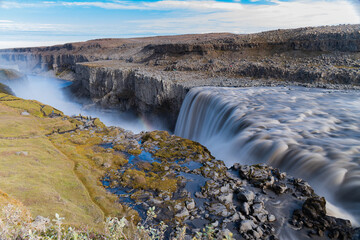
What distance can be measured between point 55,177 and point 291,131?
52.7 feet

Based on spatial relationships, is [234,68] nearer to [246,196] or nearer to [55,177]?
[246,196]

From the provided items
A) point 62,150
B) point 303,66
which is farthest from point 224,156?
point 303,66

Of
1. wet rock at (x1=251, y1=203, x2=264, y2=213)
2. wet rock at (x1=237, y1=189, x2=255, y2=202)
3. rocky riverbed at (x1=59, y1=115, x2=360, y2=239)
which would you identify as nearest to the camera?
rocky riverbed at (x1=59, y1=115, x2=360, y2=239)

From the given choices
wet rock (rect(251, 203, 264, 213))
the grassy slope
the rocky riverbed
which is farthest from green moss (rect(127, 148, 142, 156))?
wet rock (rect(251, 203, 264, 213))

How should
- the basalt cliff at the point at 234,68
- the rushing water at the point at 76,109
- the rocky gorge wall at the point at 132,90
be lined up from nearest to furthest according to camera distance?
the basalt cliff at the point at 234,68 → the rocky gorge wall at the point at 132,90 → the rushing water at the point at 76,109

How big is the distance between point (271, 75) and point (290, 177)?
1155 inches

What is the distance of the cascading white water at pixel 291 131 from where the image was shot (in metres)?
11.3

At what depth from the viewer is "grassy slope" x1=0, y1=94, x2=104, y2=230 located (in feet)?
33.7

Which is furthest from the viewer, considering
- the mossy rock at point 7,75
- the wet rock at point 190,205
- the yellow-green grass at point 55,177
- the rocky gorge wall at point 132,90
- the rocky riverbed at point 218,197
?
the mossy rock at point 7,75

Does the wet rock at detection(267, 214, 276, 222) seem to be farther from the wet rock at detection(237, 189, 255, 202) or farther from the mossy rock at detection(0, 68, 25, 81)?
the mossy rock at detection(0, 68, 25, 81)

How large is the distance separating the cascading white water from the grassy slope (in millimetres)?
9952

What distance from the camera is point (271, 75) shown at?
125 feet

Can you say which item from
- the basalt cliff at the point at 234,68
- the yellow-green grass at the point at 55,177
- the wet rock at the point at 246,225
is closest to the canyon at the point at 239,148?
the wet rock at the point at 246,225

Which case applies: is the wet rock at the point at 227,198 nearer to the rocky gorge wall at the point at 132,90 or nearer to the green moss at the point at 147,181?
the green moss at the point at 147,181
